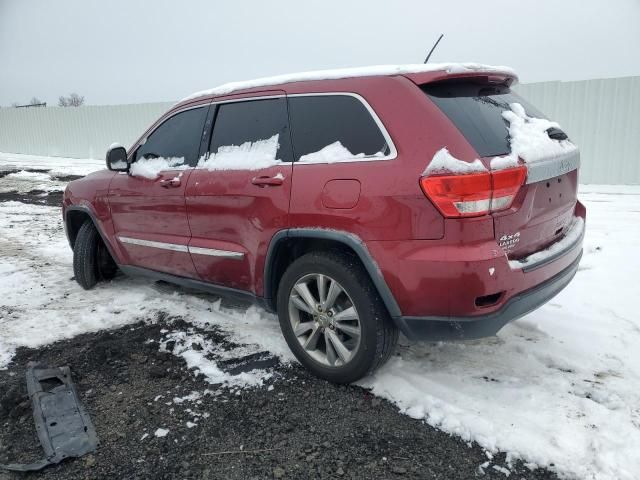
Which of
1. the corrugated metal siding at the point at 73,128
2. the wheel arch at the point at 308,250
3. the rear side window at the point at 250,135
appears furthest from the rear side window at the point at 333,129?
the corrugated metal siding at the point at 73,128

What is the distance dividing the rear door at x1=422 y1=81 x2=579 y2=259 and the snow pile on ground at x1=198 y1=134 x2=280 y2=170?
1037 millimetres

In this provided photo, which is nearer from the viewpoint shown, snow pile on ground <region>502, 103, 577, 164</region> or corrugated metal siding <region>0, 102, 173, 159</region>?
snow pile on ground <region>502, 103, 577, 164</region>

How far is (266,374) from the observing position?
123 inches

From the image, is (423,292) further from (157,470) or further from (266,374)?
(157,470)

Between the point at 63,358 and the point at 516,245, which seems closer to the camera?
the point at 516,245

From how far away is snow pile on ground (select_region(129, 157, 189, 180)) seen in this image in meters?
3.83

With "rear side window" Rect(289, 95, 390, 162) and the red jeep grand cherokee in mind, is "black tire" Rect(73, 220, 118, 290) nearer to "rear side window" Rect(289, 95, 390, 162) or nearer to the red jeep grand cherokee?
the red jeep grand cherokee

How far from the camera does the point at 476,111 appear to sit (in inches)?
105

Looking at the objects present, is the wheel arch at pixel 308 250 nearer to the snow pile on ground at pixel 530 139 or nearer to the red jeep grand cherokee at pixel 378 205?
the red jeep grand cherokee at pixel 378 205

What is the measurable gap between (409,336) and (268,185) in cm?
123

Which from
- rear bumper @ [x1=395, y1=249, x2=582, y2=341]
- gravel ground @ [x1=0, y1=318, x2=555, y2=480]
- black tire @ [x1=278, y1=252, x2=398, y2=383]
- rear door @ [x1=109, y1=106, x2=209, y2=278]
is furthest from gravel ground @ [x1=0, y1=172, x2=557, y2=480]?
rear door @ [x1=109, y1=106, x2=209, y2=278]

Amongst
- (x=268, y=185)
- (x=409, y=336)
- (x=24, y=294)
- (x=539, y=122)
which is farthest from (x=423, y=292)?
(x=24, y=294)

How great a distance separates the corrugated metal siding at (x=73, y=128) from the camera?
1942 centimetres

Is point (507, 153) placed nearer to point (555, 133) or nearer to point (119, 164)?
point (555, 133)
